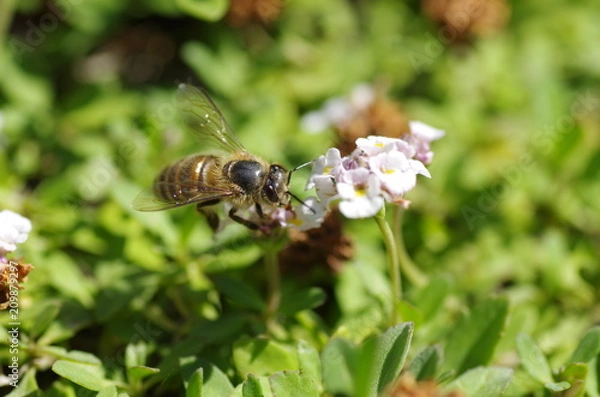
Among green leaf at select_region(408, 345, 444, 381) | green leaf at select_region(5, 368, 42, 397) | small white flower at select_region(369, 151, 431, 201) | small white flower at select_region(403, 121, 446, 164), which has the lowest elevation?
green leaf at select_region(5, 368, 42, 397)

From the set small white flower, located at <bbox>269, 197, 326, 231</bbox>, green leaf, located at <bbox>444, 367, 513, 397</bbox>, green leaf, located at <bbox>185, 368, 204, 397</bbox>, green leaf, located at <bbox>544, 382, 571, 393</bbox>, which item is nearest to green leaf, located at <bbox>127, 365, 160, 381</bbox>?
green leaf, located at <bbox>185, 368, 204, 397</bbox>

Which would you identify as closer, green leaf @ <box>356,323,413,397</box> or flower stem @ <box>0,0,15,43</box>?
green leaf @ <box>356,323,413,397</box>

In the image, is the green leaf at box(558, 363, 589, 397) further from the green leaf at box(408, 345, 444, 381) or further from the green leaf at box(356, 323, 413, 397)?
the green leaf at box(356, 323, 413, 397)

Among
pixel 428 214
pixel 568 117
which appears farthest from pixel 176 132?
pixel 568 117

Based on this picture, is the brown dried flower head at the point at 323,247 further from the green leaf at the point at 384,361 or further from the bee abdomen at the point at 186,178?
the green leaf at the point at 384,361

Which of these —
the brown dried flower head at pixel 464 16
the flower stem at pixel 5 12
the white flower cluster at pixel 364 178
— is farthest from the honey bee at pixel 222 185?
the brown dried flower head at pixel 464 16

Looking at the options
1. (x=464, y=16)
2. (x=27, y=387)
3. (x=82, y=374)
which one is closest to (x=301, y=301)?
(x=82, y=374)

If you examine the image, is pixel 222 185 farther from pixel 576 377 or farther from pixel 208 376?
pixel 576 377
